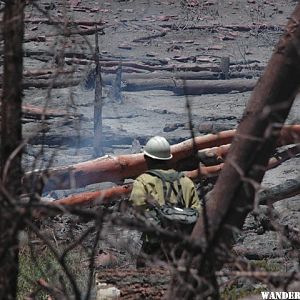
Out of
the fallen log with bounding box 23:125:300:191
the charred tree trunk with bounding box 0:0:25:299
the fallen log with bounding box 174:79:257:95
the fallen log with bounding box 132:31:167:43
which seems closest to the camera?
the charred tree trunk with bounding box 0:0:25:299

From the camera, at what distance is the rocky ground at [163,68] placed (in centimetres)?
1157

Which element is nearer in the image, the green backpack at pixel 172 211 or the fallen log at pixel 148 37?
the green backpack at pixel 172 211

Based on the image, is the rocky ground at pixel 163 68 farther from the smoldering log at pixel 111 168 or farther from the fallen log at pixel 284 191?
the smoldering log at pixel 111 168

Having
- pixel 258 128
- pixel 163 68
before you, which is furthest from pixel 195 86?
pixel 258 128

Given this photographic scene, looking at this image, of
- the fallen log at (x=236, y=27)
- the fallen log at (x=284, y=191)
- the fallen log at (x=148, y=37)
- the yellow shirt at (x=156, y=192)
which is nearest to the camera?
the yellow shirt at (x=156, y=192)

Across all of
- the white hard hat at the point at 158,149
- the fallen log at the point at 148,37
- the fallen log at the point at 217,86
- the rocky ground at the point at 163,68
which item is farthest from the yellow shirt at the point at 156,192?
the fallen log at the point at 148,37

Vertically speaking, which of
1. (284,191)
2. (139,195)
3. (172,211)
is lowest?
(172,211)

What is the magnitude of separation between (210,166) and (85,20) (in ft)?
47.3

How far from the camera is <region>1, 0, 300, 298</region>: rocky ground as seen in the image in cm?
1157

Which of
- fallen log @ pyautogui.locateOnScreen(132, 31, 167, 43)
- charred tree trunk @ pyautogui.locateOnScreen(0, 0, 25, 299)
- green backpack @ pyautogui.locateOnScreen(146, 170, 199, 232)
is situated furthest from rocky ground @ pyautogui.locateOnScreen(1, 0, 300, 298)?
green backpack @ pyautogui.locateOnScreen(146, 170, 199, 232)

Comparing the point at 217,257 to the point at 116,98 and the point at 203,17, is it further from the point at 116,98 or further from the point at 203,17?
the point at 203,17

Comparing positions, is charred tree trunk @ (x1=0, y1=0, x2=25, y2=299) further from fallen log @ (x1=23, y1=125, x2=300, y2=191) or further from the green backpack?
fallen log @ (x1=23, y1=125, x2=300, y2=191)

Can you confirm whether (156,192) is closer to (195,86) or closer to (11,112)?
(11,112)

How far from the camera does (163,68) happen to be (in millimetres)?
21156
